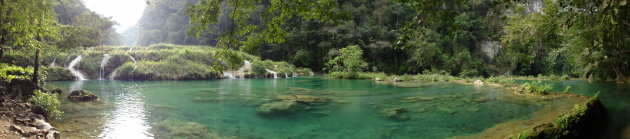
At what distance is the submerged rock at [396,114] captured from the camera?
30.1ft

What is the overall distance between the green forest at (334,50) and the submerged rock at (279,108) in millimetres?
67

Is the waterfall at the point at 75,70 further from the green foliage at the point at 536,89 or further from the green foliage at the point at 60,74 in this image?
the green foliage at the point at 536,89

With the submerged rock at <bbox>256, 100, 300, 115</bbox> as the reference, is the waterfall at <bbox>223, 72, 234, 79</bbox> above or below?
above

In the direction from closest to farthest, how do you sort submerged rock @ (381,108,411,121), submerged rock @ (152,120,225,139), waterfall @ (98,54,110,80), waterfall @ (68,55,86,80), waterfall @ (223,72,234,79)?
1. submerged rock @ (152,120,225,139)
2. submerged rock @ (381,108,411,121)
3. waterfall @ (68,55,86,80)
4. waterfall @ (98,54,110,80)
5. waterfall @ (223,72,234,79)

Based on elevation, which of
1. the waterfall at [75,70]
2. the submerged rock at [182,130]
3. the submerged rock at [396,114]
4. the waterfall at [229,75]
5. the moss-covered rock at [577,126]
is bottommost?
the submerged rock at [182,130]

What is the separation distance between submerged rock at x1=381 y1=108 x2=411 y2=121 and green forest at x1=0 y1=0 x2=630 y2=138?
0.05 metres

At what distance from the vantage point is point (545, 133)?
5598 mm

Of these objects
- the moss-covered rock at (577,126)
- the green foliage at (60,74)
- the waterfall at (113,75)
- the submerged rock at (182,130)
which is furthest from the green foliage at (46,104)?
the waterfall at (113,75)

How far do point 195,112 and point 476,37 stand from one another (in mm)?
37073

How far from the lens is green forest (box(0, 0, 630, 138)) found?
Result: 3.94 meters

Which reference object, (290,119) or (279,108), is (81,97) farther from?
(290,119)

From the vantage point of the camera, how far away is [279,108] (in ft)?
36.4

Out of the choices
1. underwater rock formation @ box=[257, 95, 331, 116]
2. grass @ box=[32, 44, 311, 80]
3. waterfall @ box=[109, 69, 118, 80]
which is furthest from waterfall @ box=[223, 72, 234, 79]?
underwater rock formation @ box=[257, 95, 331, 116]

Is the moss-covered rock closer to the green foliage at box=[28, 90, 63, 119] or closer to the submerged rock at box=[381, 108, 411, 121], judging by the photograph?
the submerged rock at box=[381, 108, 411, 121]
